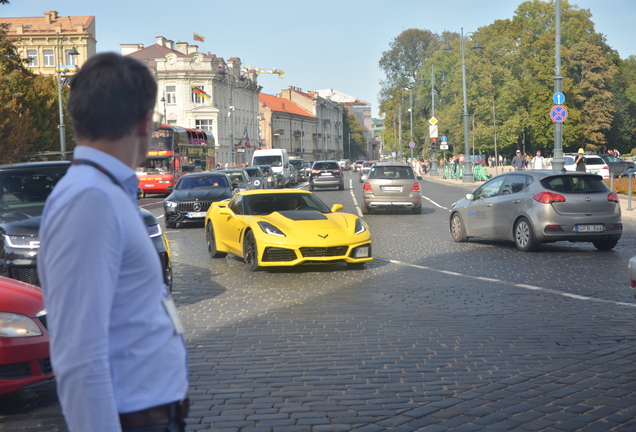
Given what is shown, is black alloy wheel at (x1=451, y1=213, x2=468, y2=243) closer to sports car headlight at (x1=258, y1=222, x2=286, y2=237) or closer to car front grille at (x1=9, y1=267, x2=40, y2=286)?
sports car headlight at (x1=258, y1=222, x2=286, y2=237)

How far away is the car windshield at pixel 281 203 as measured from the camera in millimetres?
13500

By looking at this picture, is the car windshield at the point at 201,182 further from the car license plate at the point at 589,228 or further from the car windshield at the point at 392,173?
the car license plate at the point at 589,228

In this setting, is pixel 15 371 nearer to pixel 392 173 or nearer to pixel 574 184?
pixel 574 184

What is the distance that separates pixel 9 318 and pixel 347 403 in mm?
2284

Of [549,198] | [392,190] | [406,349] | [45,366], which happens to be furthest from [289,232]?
[392,190]

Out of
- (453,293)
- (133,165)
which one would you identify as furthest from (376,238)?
(133,165)

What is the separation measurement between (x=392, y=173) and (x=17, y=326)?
71.8 feet

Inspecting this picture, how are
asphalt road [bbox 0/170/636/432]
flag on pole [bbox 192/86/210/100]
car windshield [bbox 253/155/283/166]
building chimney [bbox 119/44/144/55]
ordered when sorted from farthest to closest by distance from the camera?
building chimney [bbox 119/44/144/55] → flag on pole [bbox 192/86/210/100] → car windshield [bbox 253/155/283/166] → asphalt road [bbox 0/170/636/432]

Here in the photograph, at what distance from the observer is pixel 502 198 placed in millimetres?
15445

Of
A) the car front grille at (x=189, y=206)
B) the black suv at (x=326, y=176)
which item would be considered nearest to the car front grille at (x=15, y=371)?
the car front grille at (x=189, y=206)

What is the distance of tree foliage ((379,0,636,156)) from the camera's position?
71.8m

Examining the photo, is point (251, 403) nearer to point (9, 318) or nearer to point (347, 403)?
point (347, 403)

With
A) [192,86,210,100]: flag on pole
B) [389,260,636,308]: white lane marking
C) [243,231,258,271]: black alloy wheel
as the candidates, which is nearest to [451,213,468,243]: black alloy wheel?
[389,260,636,308]: white lane marking

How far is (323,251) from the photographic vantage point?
12.1m
